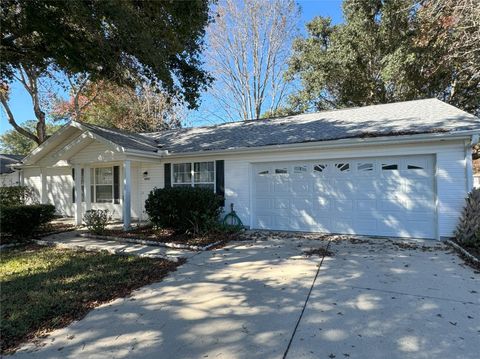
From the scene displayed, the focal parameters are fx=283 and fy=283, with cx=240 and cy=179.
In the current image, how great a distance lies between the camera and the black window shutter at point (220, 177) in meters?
9.87

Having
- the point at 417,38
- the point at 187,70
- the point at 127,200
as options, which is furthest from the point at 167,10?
the point at 417,38

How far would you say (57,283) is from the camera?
192 inches

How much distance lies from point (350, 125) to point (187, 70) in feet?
18.0

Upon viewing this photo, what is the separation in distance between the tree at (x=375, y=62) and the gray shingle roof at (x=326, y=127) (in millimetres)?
4124

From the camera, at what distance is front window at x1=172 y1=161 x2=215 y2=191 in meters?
10.2

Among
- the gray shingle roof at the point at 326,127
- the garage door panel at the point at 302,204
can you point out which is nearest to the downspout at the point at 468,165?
the gray shingle roof at the point at 326,127

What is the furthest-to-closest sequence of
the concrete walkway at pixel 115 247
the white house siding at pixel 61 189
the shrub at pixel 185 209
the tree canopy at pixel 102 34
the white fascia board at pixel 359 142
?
the white house siding at pixel 61 189 → the shrub at pixel 185 209 → the white fascia board at pixel 359 142 → the concrete walkway at pixel 115 247 → the tree canopy at pixel 102 34

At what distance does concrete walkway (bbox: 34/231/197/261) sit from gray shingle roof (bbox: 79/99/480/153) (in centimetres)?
323

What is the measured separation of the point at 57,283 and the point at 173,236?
374cm

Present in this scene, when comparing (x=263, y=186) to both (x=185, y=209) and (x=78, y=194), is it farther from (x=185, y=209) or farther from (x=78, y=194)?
(x=78, y=194)

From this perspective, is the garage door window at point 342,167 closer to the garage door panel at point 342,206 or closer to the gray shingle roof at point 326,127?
the gray shingle roof at point 326,127

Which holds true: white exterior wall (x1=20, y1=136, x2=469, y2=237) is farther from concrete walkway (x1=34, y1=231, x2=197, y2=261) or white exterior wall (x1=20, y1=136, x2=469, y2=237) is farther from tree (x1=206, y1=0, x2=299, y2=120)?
tree (x1=206, y1=0, x2=299, y2=120)

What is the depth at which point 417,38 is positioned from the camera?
12180mm

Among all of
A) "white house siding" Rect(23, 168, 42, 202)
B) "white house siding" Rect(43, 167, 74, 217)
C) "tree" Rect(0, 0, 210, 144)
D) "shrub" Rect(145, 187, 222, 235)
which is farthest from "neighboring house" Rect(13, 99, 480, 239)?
"white house siding" Rect(23, 168, 42, 202)
